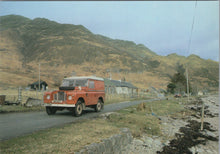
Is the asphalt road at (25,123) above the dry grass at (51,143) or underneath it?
underneath

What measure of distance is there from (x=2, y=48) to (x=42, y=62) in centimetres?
3082

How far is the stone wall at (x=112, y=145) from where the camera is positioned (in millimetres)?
4425

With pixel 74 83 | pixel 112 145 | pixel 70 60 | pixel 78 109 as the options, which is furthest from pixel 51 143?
pixel 70 60

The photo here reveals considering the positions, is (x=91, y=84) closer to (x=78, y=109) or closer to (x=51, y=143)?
(x=78, y=109)

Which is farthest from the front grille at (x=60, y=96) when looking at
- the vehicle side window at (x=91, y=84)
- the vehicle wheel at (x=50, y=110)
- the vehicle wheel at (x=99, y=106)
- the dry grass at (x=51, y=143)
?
the dry grass at (x=51, y=143)

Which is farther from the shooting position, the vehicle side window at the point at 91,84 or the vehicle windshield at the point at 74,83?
the vehicle side window at the point at 91,84

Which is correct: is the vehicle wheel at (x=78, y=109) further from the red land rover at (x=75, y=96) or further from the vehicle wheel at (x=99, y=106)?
the vehicle wheel at (x=99, y=106)

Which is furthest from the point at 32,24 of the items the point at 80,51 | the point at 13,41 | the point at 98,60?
the point at 98,60

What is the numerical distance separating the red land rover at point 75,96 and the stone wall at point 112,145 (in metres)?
4.49

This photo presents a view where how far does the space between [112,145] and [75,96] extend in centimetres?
532

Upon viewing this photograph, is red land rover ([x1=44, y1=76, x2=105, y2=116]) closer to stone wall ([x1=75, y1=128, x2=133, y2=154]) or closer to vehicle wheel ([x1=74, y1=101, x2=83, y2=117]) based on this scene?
vehicle wheel ([x1=74, y1=101, x2=83, y2=117])

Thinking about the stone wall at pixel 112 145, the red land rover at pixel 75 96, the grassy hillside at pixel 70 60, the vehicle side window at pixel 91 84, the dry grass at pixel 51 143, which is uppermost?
the grassy hillside at pixel 70 60

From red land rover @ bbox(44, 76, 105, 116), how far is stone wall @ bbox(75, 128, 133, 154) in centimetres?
449

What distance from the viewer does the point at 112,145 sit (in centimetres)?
552
